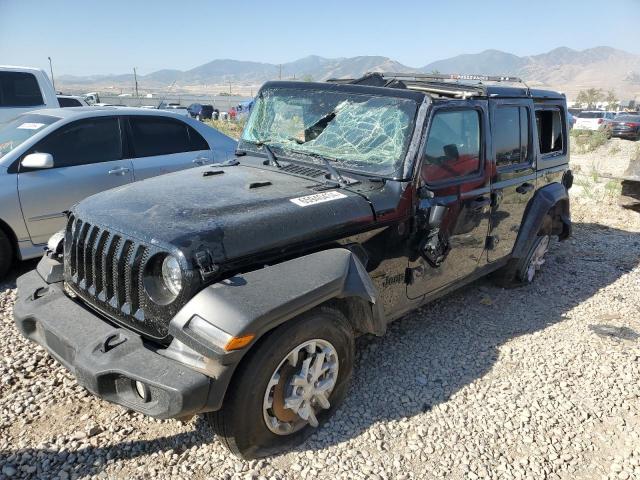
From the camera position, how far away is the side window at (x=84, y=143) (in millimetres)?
5098

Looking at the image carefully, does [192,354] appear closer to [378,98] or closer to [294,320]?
[294,320]

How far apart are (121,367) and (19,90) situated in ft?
25.9

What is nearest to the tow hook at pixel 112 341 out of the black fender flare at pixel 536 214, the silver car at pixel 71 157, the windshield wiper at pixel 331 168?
the windshield wiper at pixel 331 168

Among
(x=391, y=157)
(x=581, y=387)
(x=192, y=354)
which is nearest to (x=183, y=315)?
(x=192, y=354)

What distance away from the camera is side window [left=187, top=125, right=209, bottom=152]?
6129 mm

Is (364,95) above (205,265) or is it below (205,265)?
above

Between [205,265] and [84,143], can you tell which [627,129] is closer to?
[84,143]

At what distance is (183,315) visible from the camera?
2311mm

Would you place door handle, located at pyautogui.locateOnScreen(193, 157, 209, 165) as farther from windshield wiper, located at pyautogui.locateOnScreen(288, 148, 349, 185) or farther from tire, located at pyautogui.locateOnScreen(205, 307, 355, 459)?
tire, located at pyautogui.locateOnScreen(205, 307, 355, 459)

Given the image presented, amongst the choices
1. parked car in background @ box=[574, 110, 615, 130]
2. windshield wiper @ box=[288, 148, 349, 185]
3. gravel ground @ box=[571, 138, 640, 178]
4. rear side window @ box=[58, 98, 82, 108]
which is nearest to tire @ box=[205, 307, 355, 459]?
windshield wiper @ box=[288, 148, 349, 185]

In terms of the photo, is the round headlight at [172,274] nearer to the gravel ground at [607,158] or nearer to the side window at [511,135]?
the side window at [511,135]

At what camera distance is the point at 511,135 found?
4.38 meters

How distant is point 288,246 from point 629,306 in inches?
160

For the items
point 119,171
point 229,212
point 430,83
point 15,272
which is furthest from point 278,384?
point 15,272
